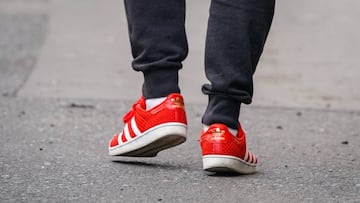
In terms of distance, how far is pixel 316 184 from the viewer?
275 centimetres

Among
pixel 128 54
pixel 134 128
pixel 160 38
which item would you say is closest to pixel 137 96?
pixel 128 54

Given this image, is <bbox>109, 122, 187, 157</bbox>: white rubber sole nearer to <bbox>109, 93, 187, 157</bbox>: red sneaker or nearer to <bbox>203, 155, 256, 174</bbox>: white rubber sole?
<bbox>109, 93, 187, 157</bbox>: red sneaker

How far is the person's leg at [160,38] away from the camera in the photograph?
2795 mm

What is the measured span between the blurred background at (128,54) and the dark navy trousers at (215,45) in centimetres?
217

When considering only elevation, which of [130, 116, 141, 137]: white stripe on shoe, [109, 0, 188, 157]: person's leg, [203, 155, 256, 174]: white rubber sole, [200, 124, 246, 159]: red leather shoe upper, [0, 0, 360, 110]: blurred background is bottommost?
[0, 0, 360, 110]: blurred background

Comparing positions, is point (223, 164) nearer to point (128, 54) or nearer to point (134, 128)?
point (134, 128)

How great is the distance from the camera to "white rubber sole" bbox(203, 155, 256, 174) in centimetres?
275

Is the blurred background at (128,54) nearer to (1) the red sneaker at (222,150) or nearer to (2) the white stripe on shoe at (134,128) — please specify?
(2) the white stripe on shoe at (134,128)

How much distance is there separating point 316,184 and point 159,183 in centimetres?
47

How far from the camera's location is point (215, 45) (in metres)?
2.77

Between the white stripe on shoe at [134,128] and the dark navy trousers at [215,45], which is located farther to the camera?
the white stripe on shoe at [134,128]

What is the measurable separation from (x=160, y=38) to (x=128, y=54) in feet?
11.8

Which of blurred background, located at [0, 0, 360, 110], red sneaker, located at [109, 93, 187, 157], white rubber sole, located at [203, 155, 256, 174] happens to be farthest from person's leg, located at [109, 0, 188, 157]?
blurred background, located at [0, 0, 360, 110]

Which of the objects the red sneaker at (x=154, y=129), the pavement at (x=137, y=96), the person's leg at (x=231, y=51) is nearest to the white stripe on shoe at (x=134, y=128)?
the red sneaker at (x=154, y=129)
